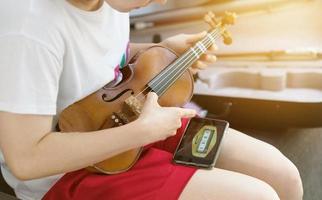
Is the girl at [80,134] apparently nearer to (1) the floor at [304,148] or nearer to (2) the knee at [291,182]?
(2) the knee at [291,182]

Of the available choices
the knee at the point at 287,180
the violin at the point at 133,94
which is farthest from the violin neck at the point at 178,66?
the knee at the point at 287,180

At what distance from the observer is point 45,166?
60 cm

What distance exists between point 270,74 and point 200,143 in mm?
720

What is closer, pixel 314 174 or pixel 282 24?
pixel 314 174

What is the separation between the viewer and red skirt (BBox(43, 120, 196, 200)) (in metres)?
0.66

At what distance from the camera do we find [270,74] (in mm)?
1406

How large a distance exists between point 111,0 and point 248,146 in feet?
1.53

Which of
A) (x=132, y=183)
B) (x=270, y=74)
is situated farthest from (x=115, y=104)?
(x=270, y=74)

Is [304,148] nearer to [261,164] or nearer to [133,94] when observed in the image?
[261,164]

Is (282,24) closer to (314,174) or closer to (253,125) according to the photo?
(253,125)

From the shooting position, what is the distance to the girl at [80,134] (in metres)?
0.57

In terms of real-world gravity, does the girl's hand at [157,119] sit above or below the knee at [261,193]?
above

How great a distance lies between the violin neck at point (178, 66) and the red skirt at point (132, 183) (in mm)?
165

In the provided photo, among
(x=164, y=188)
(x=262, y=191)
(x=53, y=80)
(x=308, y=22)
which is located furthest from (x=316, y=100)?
(x=53, y=80)
